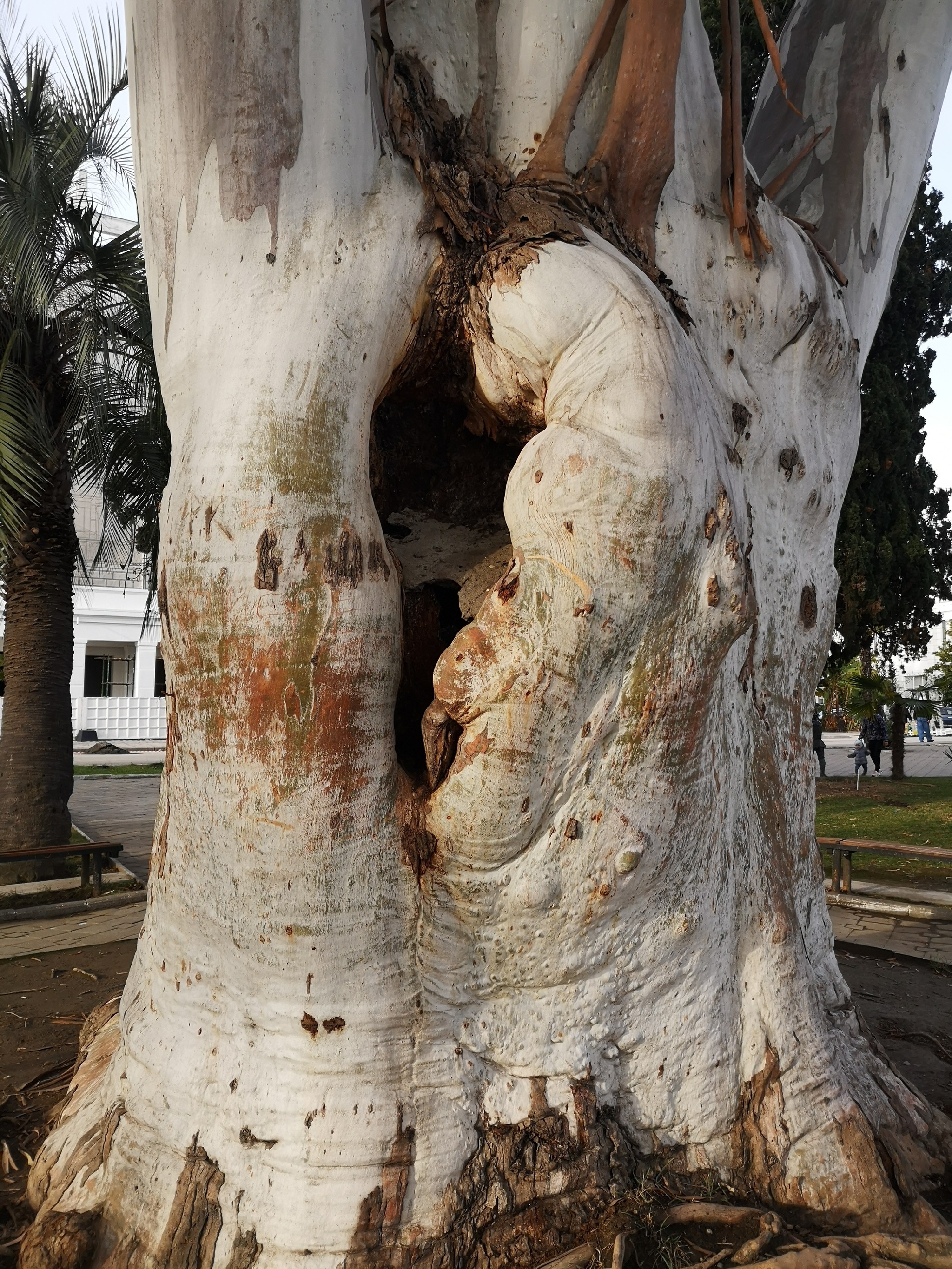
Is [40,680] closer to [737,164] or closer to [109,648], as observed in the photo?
[737,164]

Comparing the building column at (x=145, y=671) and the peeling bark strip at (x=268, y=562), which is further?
the building column at (x=145, y=671)

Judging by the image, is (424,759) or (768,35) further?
(424,759)

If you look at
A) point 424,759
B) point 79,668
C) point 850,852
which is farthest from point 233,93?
point 79,668

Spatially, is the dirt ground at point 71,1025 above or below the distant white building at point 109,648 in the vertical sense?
below

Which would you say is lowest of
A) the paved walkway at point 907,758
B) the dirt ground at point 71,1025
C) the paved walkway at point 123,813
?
the paved walkway at point 907,758

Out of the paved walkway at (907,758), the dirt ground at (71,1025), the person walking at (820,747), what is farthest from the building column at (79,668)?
the dirt ground at (71,1025)

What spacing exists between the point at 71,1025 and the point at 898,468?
1349cm

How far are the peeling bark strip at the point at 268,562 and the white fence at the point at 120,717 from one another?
28.4 meters

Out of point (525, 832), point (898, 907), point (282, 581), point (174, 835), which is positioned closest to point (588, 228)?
point (282, 581)

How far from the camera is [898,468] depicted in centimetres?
1362

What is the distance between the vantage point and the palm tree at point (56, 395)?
7.41 m

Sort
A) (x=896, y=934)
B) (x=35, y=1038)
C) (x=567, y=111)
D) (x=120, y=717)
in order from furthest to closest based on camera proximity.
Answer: (x=120, y=717)
(x=896, y=934)
(x=35, y=1038)
(x=567, y=111)

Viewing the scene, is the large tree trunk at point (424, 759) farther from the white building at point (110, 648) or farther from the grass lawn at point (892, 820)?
the white building at point (110, 648)

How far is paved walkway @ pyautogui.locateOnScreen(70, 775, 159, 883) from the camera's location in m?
9.12
